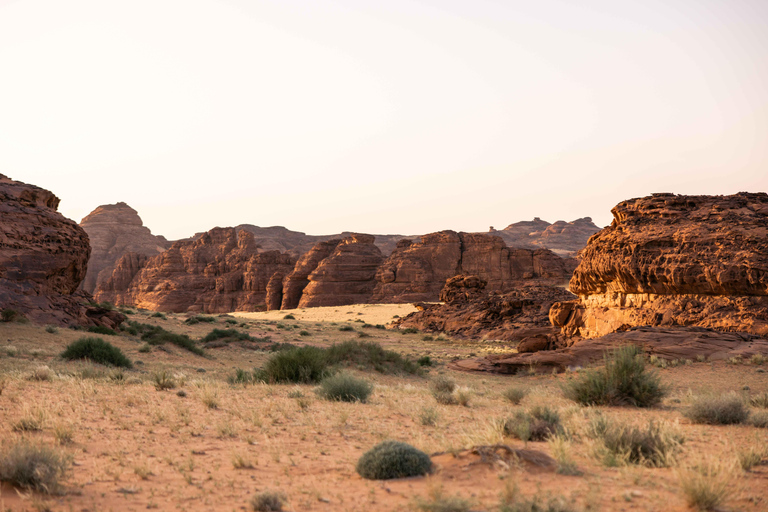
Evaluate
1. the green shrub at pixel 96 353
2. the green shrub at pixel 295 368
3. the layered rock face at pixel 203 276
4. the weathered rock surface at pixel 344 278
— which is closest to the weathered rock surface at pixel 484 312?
the green shrub at pixel 295 368

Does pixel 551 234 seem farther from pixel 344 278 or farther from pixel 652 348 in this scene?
pixel 652 348

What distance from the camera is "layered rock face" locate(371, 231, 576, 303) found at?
64.0 meters

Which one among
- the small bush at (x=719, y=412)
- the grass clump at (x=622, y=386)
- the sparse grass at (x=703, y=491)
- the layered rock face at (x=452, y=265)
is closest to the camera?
the sparse grass at (x=703, y=491)

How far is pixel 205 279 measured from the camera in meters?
86.3

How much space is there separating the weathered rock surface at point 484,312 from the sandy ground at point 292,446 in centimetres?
2200

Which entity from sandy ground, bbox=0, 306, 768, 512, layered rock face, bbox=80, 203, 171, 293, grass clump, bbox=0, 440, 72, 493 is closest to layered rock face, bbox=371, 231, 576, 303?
sandy ground, bbox=0, 306, 768, 512

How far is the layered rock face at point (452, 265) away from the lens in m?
64.0

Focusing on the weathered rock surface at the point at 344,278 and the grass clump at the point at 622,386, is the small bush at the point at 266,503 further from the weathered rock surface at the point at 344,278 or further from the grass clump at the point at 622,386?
the weathered rock surface at the point at 344,278

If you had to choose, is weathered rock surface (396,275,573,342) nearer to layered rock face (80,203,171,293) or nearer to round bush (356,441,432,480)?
round bush (356,441,432,480)

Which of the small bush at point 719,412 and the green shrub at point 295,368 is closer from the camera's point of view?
the small bush at point 719,412

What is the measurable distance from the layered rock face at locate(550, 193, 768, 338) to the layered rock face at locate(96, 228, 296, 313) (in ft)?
206

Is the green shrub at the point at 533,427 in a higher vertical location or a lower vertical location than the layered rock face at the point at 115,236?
lower

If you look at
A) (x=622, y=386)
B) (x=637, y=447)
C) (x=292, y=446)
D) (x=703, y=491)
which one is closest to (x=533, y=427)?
(x=637, y=447)

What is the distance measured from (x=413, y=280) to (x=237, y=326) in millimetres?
33626
